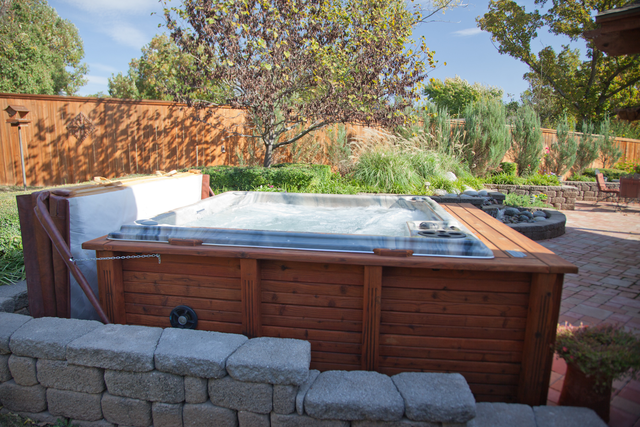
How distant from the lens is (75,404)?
5.43ft

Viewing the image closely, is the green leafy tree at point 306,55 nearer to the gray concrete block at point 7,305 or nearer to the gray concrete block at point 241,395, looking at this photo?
the gray concrete block at point 7,305

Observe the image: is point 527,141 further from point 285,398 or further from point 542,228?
point 285,398

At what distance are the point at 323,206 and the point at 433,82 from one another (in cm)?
350

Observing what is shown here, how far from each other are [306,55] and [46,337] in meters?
5.14

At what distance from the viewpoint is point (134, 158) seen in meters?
7.78

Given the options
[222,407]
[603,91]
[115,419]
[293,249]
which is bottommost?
[115,419]

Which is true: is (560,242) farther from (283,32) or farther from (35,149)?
(35,149)

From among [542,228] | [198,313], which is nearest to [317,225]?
[198,313]

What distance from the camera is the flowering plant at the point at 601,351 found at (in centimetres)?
140

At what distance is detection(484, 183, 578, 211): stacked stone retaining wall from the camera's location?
7.54 meters

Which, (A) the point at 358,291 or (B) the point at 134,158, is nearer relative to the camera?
(A) the point at 358,291

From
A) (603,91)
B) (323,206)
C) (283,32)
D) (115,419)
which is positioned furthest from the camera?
(603,91)

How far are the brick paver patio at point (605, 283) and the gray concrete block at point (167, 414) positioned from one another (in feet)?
5.61

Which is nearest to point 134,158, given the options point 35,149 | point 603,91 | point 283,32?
point 35,149
